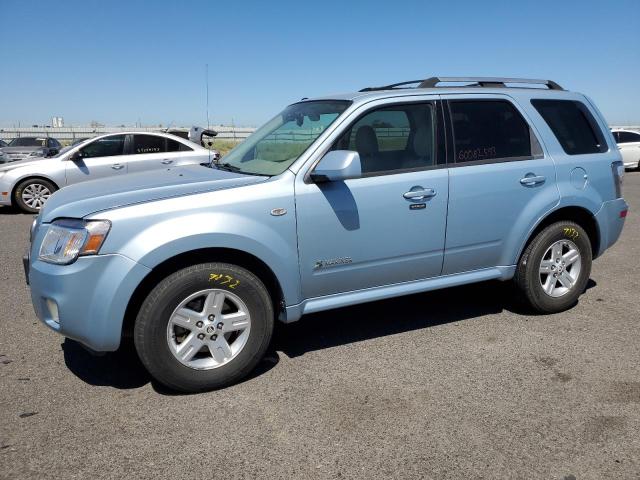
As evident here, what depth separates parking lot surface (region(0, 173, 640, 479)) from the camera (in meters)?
2.69

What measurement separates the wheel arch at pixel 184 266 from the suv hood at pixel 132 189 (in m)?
0.38

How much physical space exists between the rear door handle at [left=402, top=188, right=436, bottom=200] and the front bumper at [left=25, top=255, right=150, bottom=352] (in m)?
1.85

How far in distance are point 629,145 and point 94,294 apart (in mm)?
20953

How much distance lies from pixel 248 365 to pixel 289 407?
1.41ft

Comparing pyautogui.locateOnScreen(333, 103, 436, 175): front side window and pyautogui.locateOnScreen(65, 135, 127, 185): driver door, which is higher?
pyautogui.locateOnScreen(333, 103, 436, 175): front side window

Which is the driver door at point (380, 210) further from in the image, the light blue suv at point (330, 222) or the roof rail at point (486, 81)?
the roof rail at point (486, 81)

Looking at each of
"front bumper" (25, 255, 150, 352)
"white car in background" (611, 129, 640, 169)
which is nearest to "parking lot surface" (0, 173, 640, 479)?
"front bumper" (25, 255, 150, 352)

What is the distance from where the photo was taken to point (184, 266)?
3.34 metres

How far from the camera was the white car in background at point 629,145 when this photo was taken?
19.6 meters

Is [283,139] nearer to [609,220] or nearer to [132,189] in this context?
[132,189]

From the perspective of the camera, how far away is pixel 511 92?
4543 mm

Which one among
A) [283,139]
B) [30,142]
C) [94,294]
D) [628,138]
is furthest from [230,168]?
[628,138]

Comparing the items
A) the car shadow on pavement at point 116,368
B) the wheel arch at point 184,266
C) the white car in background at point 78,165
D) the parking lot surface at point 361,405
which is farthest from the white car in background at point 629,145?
the wheel arch at point 184,266

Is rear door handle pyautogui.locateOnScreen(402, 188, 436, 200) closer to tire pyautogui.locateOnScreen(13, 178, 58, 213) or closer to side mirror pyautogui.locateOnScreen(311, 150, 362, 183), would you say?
side mirror pyautogui.locateOnScreen(311, 150, 362, 183)
